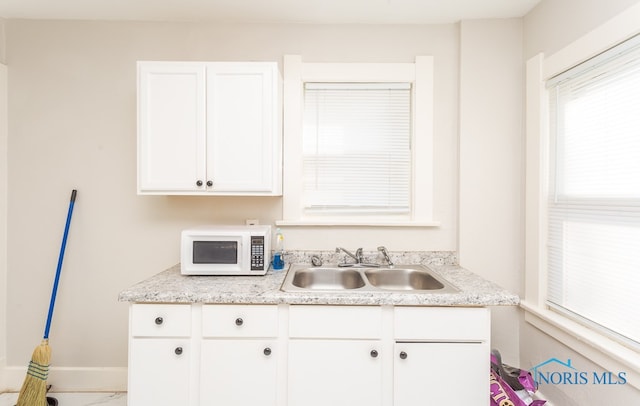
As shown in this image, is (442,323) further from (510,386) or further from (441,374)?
(510,386)

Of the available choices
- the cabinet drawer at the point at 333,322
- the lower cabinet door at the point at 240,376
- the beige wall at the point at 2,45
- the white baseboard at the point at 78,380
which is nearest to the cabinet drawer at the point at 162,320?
the lower cabinet door at the point at 240,376

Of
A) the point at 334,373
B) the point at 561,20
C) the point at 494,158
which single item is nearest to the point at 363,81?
the point at 494,158

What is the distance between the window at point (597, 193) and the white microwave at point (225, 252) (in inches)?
67.3

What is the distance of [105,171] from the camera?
85.6 inches

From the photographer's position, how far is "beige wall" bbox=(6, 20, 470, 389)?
215 centimetres

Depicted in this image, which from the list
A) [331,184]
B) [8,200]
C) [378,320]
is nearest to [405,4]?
[331,184]

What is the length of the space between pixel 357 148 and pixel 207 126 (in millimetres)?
998

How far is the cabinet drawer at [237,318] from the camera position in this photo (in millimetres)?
1479

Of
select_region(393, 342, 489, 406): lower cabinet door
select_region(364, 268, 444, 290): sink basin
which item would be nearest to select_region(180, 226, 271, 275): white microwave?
select_region(364, 268, 444, 290): sink basin

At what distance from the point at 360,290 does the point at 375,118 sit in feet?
4.03

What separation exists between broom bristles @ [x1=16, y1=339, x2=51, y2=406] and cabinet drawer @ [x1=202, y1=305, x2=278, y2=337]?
4.26 ft

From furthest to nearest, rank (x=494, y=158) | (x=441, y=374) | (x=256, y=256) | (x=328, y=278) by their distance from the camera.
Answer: (x=494, y=158) < (x=328, y=278) < (x=256, y=256) < (x=441, y=374)

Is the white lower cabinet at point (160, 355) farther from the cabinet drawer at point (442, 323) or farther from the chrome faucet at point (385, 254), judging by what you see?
the chrome faucet at point (385, 254)

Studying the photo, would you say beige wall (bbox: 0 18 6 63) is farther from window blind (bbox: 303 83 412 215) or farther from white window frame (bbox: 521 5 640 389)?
white window frame (bbox: 521 5 640 389)
